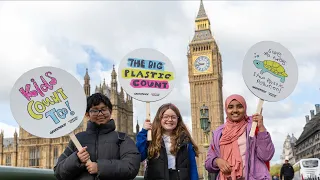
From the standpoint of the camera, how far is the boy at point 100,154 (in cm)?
241

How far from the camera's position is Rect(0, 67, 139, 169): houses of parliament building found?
4359 centimetres

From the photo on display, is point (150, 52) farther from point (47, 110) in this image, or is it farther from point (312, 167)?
point (312, 167)

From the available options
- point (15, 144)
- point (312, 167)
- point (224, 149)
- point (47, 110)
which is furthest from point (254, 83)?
point (15, 144)

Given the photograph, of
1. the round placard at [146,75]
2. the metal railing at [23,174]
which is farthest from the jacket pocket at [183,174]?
the metal railing at [23,174]

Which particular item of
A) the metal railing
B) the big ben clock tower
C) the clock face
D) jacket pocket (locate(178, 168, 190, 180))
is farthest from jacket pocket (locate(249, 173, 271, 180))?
the clock face

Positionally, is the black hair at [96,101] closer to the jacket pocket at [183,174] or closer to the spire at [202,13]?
the jacket pocket at [183,174]

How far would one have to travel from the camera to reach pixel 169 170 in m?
3.07

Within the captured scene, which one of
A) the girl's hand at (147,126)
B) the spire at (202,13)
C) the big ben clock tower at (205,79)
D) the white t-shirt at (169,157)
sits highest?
the spire at (202,13)

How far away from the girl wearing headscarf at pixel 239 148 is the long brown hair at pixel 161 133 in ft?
0.78

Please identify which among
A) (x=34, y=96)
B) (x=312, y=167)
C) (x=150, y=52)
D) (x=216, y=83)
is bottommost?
(x=312, y=167)

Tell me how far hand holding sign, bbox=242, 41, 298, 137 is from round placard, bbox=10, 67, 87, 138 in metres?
1.39

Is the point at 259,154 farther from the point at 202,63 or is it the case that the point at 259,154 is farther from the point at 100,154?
the point at 202,63

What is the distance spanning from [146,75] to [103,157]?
119cm

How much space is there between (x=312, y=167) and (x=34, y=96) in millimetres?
15713
